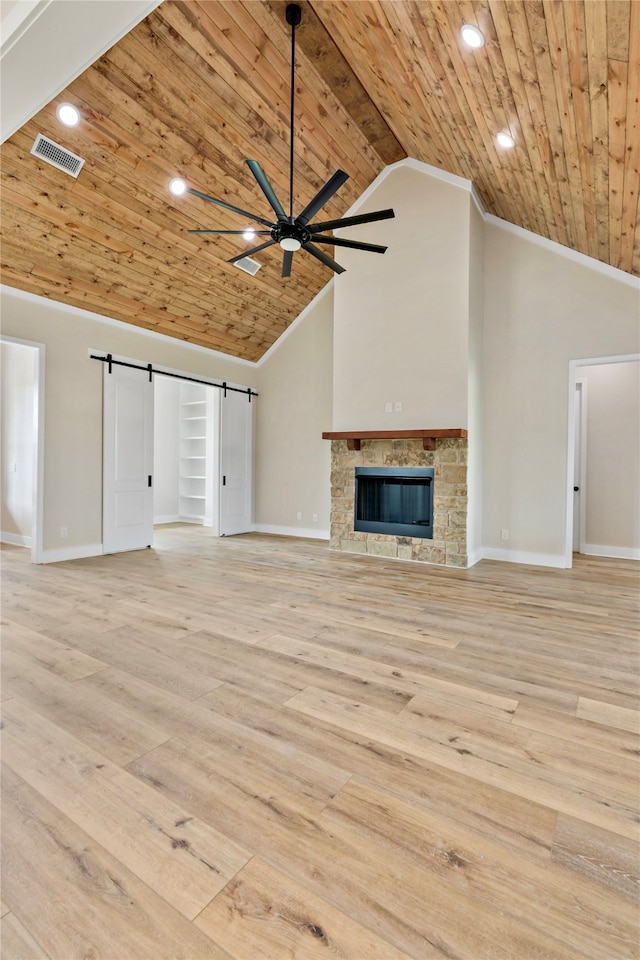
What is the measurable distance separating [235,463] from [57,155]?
449cm

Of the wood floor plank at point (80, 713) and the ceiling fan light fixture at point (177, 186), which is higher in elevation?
the ceiling fan light fixture at point (177, 186)

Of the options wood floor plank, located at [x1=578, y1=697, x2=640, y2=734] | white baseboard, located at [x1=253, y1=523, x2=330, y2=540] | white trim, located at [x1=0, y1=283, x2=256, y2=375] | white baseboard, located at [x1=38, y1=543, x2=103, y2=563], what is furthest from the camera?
white baseboard, located at [x1=253, y1=523, x2=330, y2=540]

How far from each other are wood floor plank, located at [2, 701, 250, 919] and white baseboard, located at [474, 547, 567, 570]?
4697 mm

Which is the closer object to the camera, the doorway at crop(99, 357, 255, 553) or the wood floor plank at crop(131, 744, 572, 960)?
the wood floor plank at crop(131, 744, 572, 960)

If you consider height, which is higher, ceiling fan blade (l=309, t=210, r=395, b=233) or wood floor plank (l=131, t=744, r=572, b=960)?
ceiling fan blade (l=309, t=210, r=395, b=233)

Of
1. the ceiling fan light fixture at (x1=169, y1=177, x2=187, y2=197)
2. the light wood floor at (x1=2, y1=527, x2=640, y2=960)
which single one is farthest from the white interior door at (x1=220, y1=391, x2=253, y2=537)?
the light wood floor at (x1=2, y1=527, x2=640, y2=960)

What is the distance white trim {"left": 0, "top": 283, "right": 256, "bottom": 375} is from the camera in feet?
16.6

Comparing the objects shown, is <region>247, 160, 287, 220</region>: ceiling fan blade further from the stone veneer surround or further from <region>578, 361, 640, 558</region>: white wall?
<region>578, 361, 640, 558</region>: white wall

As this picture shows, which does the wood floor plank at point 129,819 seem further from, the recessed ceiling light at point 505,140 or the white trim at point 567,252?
the white trim at point 567,252

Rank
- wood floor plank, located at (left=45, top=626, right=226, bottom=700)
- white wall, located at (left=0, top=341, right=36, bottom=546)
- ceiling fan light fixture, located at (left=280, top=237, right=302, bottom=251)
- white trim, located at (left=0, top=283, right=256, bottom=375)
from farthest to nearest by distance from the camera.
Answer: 1. white wall, located at (left=0, top=341, right=36, bottom=546)
2. white trim, located at (left=0, top=283, right=256, bottom=375)
3. ceiling fan light fixture, located at (left=280, top=237, right=302, bottom=251)
4. wood floor plank, located at (left=45, top=626, right=226, bottom=700)

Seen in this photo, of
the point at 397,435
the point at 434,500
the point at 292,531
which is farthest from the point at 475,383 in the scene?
the point at 292,531

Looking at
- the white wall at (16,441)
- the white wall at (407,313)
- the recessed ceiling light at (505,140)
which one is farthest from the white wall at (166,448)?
the recessed ceiling light at (505,140)

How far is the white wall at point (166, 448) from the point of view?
9.03 metres

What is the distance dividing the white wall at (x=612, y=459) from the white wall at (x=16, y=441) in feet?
24.2
